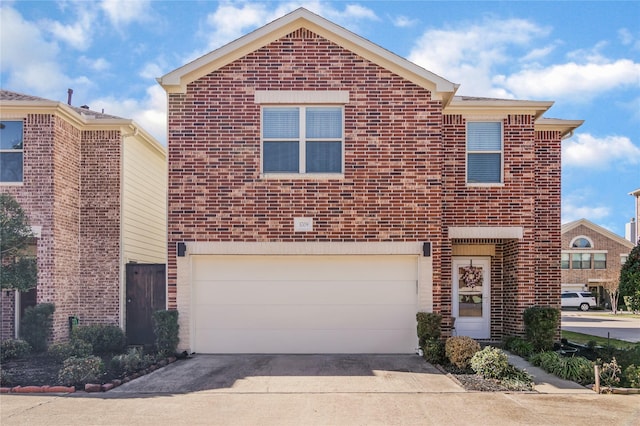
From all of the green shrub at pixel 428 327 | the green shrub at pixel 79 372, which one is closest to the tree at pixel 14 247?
the green shrub at pixel 79 372

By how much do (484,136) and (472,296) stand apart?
420cm

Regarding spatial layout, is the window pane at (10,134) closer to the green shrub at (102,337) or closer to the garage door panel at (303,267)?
the green shrub at (102,337)

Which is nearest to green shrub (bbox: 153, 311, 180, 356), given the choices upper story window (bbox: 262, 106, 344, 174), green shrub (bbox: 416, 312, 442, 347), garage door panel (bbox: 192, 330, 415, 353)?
garage door panel (bbox: 192, 330, 415, 353)

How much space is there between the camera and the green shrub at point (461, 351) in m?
11.9

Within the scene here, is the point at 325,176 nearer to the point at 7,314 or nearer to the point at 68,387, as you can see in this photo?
the point at 68,387

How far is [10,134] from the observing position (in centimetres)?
1503

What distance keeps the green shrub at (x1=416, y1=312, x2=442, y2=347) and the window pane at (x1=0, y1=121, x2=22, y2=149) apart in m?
10.3

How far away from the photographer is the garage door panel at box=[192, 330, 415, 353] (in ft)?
45.9

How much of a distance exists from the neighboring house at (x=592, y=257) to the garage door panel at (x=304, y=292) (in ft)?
116

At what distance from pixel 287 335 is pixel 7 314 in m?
6.99

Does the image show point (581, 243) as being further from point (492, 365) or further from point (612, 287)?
point (492, 365)

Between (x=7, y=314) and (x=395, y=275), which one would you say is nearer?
(x=395, y=275)

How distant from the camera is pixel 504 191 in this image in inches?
594

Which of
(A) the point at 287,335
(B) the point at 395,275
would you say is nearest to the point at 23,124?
(A) the point at 287,335
